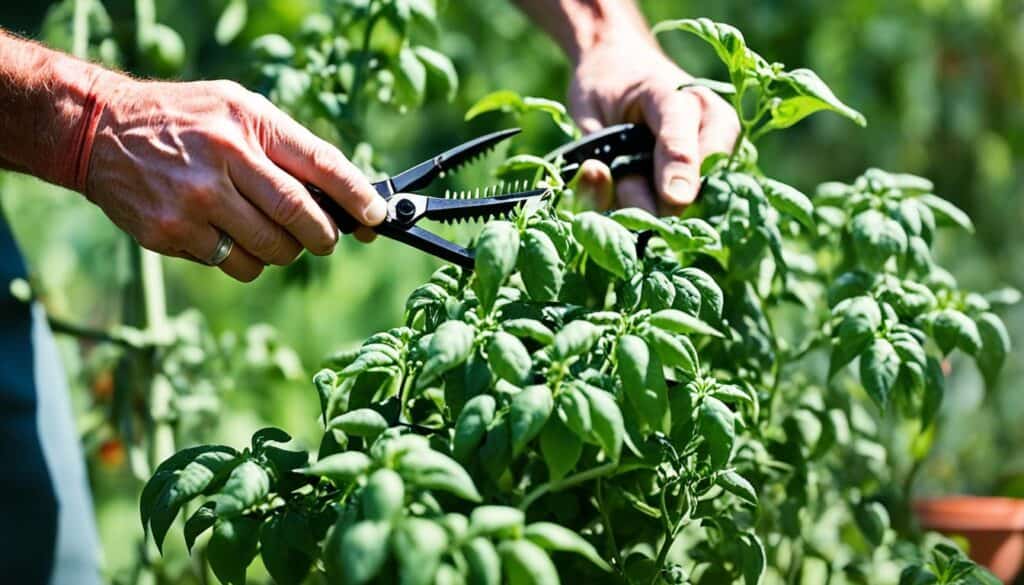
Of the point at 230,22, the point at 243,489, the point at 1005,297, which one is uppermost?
the point at 230,22

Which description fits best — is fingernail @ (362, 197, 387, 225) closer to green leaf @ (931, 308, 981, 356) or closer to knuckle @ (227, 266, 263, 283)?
knuckle @ (227, 266, 263, 283)

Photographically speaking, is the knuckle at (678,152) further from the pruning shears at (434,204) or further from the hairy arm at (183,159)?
the hairy arm at (183,159)

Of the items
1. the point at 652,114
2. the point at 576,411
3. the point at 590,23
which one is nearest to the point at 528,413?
the point at 576,411

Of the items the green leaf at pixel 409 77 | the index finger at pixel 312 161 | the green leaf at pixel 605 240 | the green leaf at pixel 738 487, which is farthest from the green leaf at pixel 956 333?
the green leaf at pixel 409 77

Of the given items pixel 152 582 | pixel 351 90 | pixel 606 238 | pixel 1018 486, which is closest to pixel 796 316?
pixel 1018 486

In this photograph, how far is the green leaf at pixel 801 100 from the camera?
4.42 ft

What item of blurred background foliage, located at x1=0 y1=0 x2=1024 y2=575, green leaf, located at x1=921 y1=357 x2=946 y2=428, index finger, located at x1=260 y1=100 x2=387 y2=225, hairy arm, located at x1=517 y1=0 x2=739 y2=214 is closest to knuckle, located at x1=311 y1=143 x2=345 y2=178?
index finger, located at x1=260 y1=100 x2=387 y2=225

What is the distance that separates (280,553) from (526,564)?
279mm

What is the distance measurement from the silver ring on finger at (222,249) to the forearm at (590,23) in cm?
77

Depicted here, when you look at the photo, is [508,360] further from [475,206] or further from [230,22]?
[230,22]

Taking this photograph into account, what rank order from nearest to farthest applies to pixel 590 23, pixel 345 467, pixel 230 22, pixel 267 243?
1. pixel 345 467
2. pixel 267 243
3. pixel 590 23
4. pixel 230 22

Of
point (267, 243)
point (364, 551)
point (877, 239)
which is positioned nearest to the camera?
point (364, 551)

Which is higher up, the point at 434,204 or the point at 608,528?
the point at 434,204

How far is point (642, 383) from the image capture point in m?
1.10
